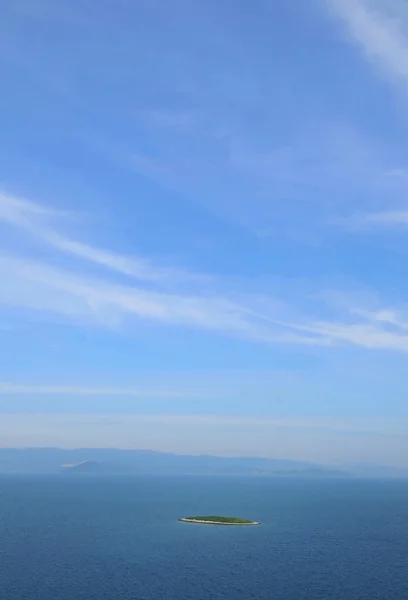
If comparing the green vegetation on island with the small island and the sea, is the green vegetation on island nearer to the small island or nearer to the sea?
the small island

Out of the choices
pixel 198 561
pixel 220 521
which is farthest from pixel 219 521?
pixel 198 561

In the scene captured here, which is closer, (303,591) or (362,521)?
(303,591)

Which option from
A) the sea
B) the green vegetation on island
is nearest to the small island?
the green vegetation on island

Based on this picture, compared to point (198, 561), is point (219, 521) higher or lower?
lower

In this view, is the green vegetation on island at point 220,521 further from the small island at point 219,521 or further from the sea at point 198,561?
the sea at point 198,561

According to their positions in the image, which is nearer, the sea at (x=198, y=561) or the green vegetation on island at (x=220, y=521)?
the sea at (x=198, y=561)

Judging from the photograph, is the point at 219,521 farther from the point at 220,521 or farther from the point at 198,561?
the point at 198,561

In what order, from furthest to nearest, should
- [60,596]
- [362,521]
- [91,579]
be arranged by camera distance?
[362,521] < [91,579] < [60,596]

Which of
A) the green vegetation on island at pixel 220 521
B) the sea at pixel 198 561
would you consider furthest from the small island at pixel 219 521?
the sea at pixel 198 561

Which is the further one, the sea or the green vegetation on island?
the green vegetation on island

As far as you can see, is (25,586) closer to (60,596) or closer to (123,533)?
(60,596)

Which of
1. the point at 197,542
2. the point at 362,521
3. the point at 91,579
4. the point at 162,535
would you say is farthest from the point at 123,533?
the point at 362,521
